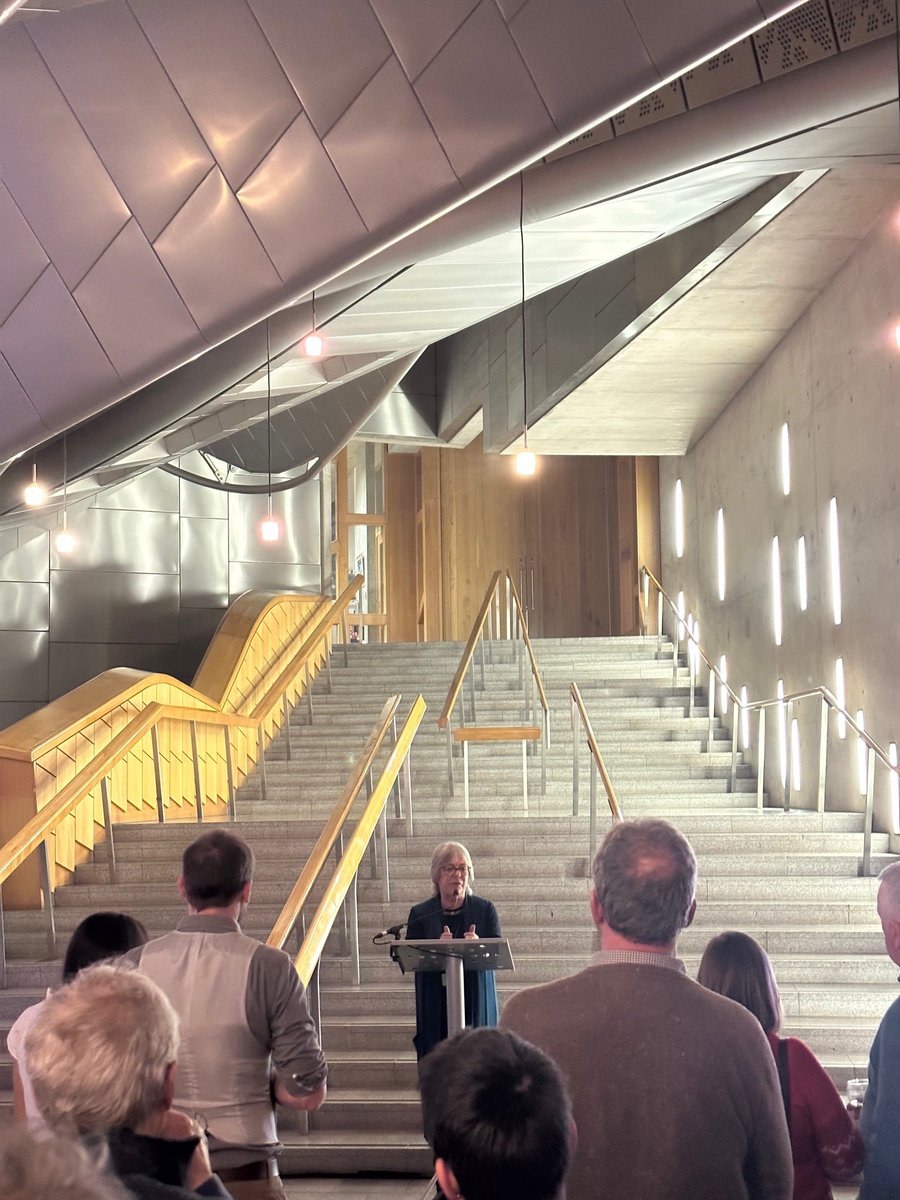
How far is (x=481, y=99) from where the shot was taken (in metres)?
5.74

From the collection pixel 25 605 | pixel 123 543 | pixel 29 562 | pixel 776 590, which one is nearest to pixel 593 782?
pixel 776 590

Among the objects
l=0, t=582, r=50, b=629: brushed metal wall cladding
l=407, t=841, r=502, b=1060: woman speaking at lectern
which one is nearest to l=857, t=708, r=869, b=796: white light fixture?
l=407, t=841, r=502, b=1060: woman speaking at lectern

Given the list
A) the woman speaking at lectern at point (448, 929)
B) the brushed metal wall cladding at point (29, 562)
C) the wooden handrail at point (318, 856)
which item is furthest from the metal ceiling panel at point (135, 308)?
the brushed metal wall cladding at point (29, 562)

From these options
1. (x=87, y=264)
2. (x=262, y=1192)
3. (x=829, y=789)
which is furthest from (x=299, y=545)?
(x=262, y=1192)

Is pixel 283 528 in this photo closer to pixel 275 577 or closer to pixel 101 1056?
pixel 275 577

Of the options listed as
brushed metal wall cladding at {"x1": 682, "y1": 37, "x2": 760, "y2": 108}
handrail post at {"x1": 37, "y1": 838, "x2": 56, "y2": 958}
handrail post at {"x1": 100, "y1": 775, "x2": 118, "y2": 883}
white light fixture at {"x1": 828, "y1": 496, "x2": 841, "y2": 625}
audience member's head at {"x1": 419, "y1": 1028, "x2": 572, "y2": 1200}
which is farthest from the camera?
white light fixture at {"x1": 828, "y1": 496, "x2": 841, "y2": 625}

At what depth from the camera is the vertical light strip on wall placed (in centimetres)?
1139

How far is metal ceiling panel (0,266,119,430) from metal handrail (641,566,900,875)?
4.95 metres

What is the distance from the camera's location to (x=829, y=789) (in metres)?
9.85

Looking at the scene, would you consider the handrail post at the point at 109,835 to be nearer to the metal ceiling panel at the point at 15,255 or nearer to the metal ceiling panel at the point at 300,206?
the metal ceiling panel at the point at 15,255

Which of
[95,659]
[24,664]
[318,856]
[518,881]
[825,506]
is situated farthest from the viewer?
[95,659]

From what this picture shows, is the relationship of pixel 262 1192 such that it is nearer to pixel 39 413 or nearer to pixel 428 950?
pixel 428 950

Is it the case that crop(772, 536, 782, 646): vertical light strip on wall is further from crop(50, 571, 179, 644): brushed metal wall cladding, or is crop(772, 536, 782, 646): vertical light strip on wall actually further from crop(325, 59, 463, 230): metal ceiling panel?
crop(50, 571, 179, 644): brushed metal wall cladding

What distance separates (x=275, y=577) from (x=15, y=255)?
31.6ft
